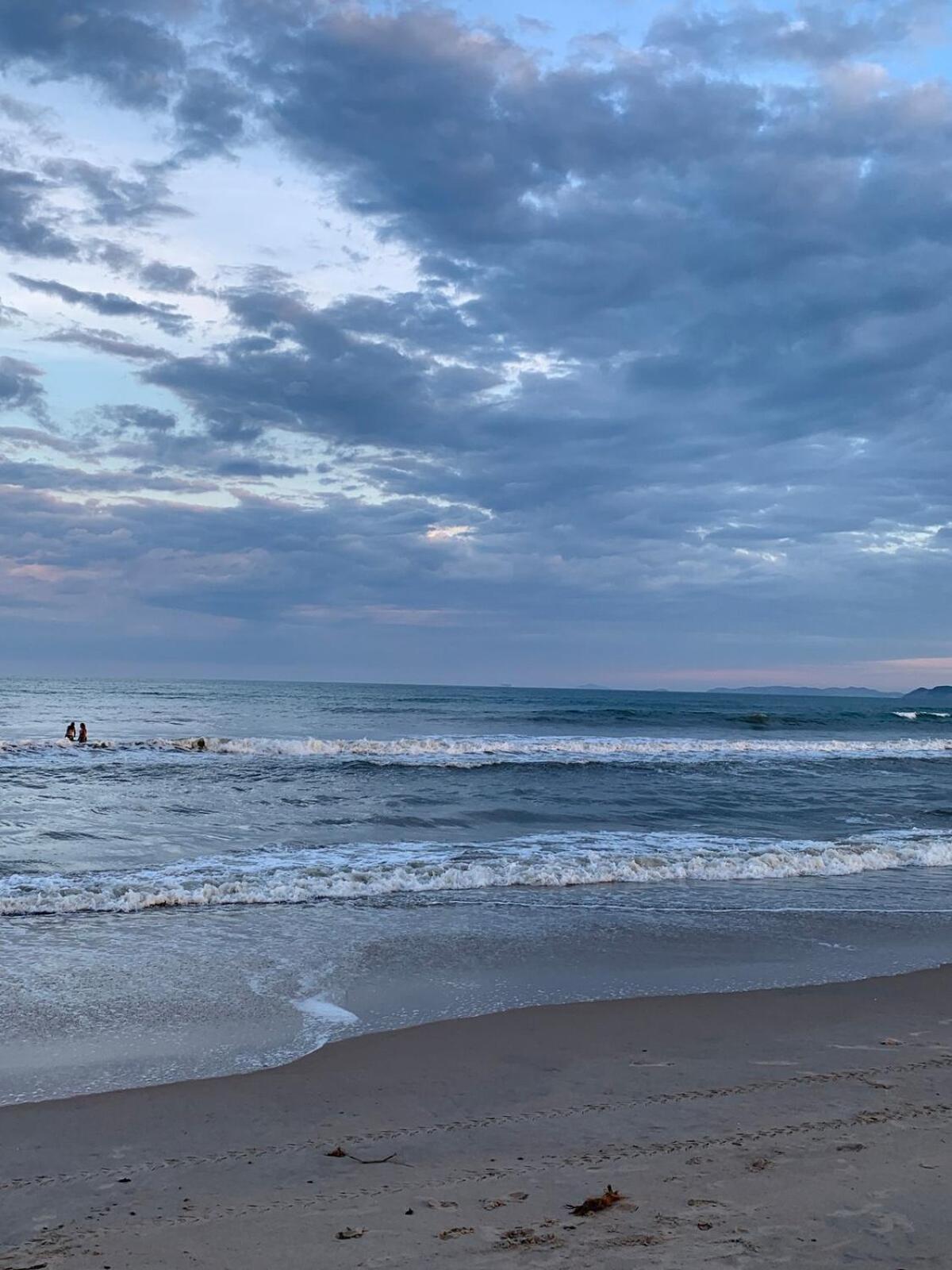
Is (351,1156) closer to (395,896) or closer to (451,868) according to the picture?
(395,896)

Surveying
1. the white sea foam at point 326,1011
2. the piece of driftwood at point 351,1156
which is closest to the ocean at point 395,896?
the white sea foam at point 326,1011

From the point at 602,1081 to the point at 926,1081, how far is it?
2.00m

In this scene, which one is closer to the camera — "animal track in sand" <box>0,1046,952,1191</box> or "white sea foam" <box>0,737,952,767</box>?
"animal track in sand" <box>0,1046,952,1191</box>

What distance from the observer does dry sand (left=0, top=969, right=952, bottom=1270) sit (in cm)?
367

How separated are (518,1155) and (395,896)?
265 inches

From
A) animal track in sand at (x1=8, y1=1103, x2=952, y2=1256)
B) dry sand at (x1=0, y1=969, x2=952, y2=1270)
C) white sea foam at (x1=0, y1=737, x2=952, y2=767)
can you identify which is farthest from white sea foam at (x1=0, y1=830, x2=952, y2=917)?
white sea foam at (x1=0, y1=737, x2=952, y2=767)

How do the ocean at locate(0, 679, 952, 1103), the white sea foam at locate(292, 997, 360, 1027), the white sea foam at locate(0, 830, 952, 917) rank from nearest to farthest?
the white sea foam at locate(292, 997, 360, 1027) < the ocean at locate(0, 679, 952, 1103) < the white sea foam at locate(0, 830, 952, 917)

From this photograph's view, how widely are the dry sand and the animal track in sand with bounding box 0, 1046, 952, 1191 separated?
0.02 metres

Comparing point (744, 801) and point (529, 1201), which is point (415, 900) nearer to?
point (529, 1201)

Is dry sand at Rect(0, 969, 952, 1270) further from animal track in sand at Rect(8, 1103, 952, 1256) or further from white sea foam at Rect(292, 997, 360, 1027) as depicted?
white sea foam at Rect(292, 997, 360, 1027)

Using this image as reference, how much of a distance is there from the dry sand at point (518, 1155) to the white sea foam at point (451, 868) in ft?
16.5

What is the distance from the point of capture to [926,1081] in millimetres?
5586

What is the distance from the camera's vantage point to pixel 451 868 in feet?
40.3

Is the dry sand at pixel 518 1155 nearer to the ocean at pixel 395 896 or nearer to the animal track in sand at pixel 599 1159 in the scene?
the animal track in sand at pixel 599 1159
